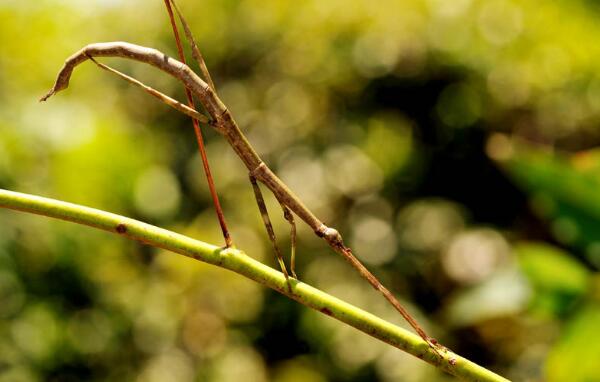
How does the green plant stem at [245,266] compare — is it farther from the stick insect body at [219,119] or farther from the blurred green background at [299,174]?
the blurred green background at [299,174]

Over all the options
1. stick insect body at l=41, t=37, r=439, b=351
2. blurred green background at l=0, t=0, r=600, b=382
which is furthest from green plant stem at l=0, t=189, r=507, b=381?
blurred green background at l=0, t=0, r=600, b=382

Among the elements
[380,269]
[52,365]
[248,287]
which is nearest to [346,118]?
[380,269]

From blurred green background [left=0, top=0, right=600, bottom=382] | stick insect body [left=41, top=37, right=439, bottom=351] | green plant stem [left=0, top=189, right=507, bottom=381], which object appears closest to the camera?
green plant stem [left=0, top=189, right=507, bottom=381]

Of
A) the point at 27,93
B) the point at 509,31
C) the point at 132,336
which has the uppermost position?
the point at 509,31

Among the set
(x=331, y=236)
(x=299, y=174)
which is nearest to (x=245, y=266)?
(x=331, y=236)

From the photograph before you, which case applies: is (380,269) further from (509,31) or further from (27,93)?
(27,93)

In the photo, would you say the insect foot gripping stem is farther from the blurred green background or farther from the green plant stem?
the blurred green background
